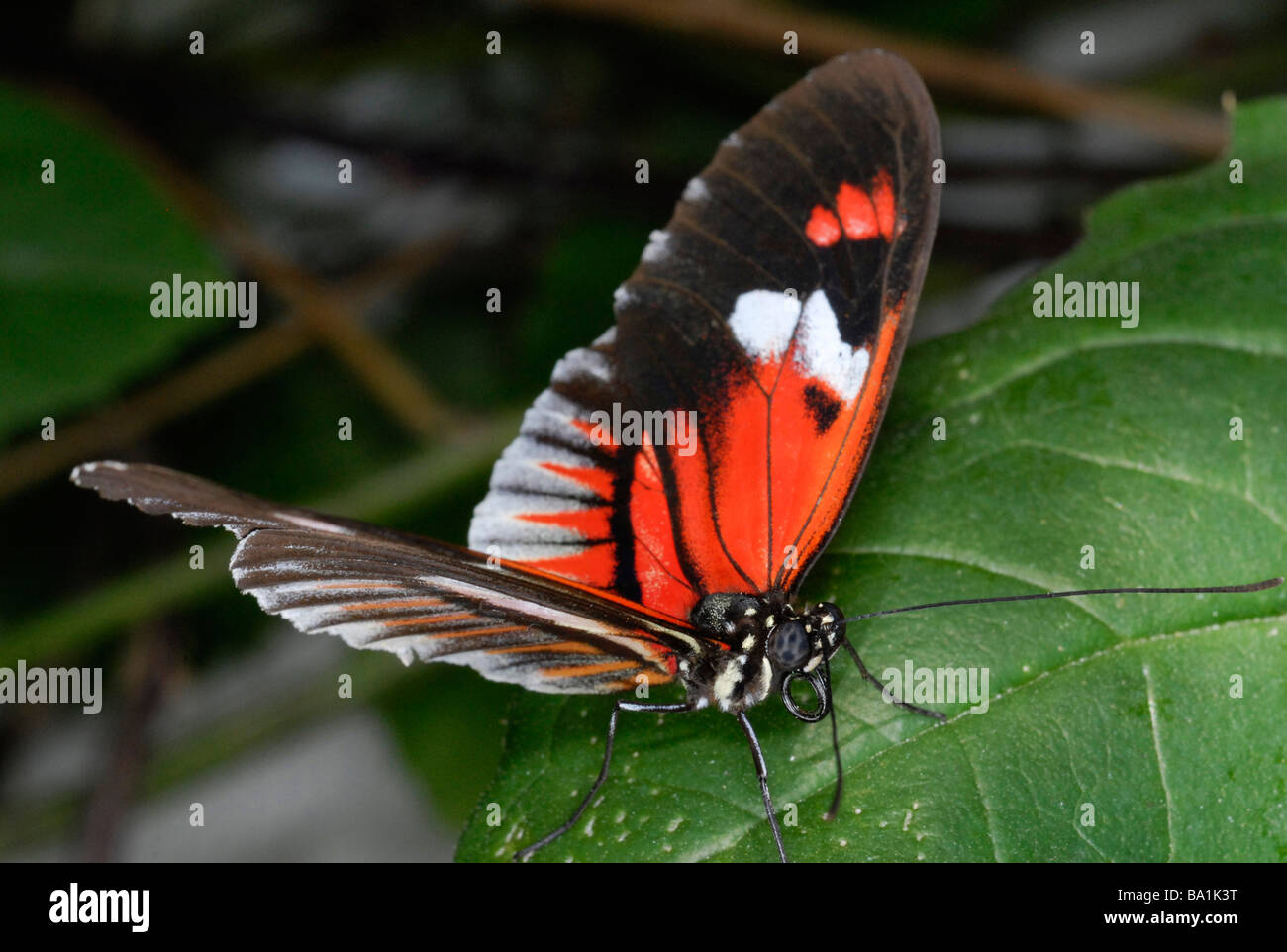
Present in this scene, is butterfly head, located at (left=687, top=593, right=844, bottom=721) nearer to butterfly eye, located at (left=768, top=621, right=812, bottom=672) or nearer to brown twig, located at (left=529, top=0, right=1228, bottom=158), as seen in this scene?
butterfly eye, located at (left=768, top=621, right=812, bottom=672)

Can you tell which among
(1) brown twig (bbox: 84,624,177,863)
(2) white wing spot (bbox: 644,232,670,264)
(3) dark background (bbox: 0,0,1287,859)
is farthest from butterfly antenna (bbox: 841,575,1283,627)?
(1) brown twig (bbox: 84,624,177,863)

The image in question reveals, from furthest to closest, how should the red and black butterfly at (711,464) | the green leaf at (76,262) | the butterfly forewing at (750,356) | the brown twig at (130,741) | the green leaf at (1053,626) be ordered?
1. the brown twig at (130,741)
2. the green leaf at (76,262)
3. the butterfly forewing at (750,356)
4. the red and black butterfly at (711,464)
5. the green leaf at (1053,626)

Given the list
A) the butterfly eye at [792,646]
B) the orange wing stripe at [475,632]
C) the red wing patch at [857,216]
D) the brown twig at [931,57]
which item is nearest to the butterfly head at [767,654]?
the butterfly eye at [792,646]

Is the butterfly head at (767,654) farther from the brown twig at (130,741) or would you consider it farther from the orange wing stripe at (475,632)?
the brown twig at (130,741)

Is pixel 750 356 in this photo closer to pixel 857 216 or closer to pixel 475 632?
pixel 857 216

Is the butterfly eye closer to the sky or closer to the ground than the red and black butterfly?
closer to the ground
